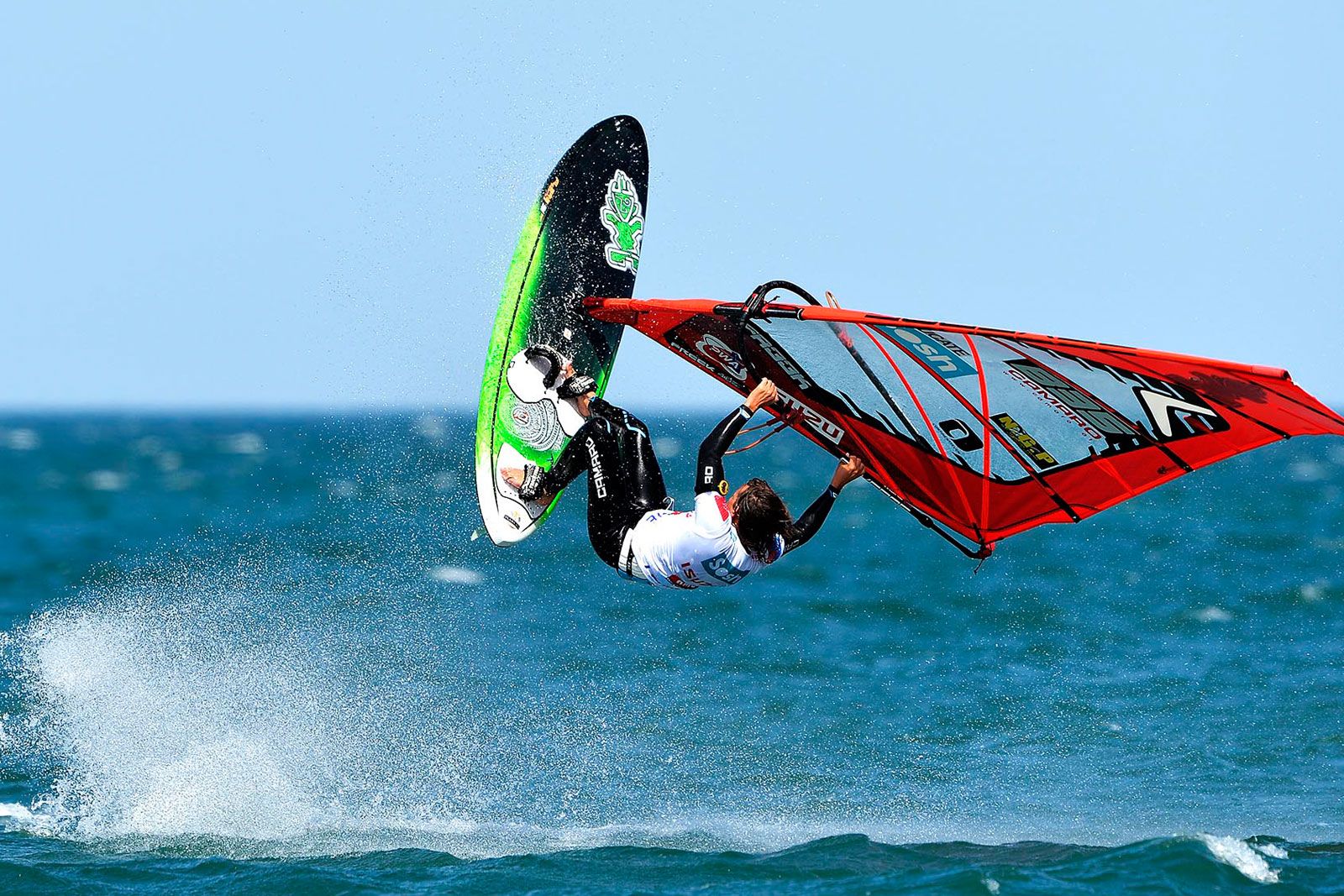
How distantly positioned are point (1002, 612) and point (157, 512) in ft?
71.6

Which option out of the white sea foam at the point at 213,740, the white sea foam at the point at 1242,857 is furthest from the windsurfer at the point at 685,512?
the white sea foam at the point at 1242,857

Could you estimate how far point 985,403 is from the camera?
7.34m

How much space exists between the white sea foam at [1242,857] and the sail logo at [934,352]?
3232 mm

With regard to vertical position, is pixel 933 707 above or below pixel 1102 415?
below

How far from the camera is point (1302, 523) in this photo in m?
29.4

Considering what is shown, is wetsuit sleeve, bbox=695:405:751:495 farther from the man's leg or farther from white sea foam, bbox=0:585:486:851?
white sea foam, bbox=0:585:486:851

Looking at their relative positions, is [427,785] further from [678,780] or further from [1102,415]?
[1102,415]

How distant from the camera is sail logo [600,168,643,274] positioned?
924 centimetres

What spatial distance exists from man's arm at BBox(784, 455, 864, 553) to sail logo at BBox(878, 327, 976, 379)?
0.65 m

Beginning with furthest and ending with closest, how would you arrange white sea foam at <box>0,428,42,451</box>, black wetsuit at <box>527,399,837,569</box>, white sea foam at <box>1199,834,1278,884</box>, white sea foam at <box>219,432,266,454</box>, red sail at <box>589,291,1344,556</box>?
white sea foam at <box>0,428,42,451</box>, white sea foam at <box>219,432,266,454</box>, white sea foam at <box>1199,834,1278,884</box>, black wetsuit at <box>527,399,837,569</box>, red sail at <box>589,291,1344,556</box>

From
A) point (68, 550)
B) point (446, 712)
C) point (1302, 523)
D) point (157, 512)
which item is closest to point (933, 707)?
point (446, 712)

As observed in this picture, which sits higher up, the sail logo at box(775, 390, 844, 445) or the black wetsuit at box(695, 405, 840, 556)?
the sail logo at box(775, 390, 844, 445)

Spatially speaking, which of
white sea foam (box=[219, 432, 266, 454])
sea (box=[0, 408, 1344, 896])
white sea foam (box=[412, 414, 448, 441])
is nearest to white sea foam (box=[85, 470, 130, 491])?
white sea foam (box=[219, 432, 266, 454])

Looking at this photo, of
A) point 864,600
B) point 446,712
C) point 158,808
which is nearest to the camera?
point 158,808
